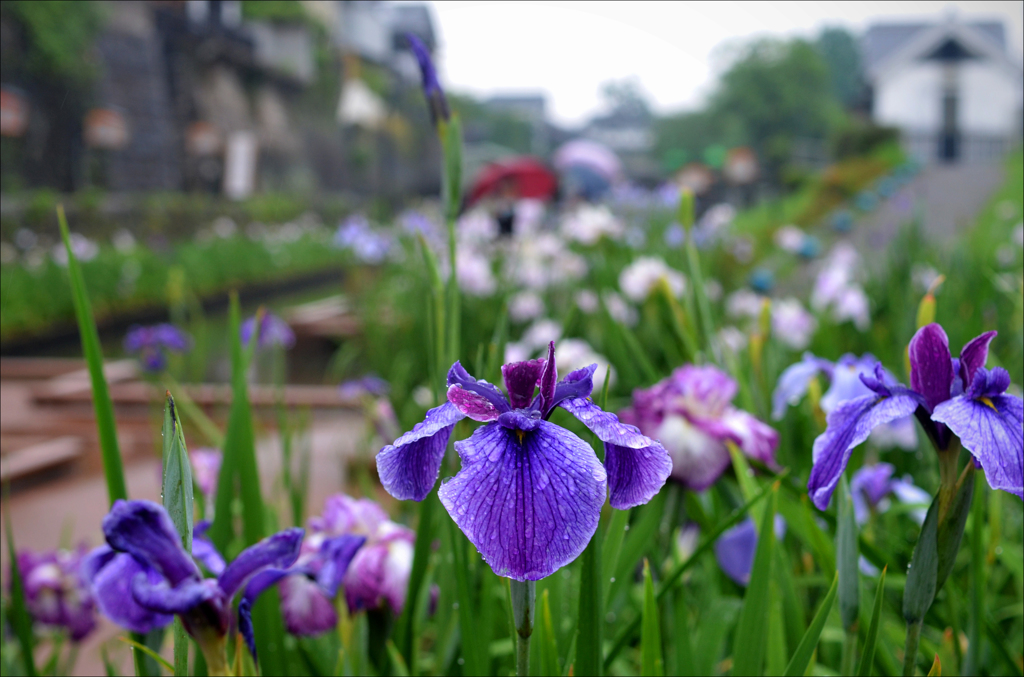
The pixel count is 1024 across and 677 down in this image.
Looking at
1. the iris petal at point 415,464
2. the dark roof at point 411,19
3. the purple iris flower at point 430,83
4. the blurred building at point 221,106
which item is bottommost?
the iris petal at point 415,464

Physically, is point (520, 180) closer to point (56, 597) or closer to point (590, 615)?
point (56, 597)

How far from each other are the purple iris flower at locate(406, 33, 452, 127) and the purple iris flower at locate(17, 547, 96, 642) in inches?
33.6

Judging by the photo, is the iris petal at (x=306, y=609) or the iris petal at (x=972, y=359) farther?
the iris petal at (x=306, y=609)

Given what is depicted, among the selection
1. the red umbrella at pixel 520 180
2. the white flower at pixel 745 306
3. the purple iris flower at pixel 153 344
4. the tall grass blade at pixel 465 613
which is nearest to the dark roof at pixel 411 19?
the red umbrella at pixel 520 180

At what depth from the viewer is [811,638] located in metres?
0.55

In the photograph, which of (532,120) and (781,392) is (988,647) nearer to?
(781,392)

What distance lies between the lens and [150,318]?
23.3ft

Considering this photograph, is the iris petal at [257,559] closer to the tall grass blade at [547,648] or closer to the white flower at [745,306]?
the tall grass blade at [547,648]

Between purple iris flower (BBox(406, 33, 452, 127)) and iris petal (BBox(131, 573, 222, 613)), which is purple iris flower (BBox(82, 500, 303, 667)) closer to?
iris petal (BBox(131, 573, 222, 613))

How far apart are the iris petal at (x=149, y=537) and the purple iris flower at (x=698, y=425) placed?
52cm

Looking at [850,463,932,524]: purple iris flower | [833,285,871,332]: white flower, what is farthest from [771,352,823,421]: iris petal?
[833,285,871,332]: white flower

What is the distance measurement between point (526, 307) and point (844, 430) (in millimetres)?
2346

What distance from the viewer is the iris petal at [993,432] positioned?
0.44 m

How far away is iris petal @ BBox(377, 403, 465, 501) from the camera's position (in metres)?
0.43
